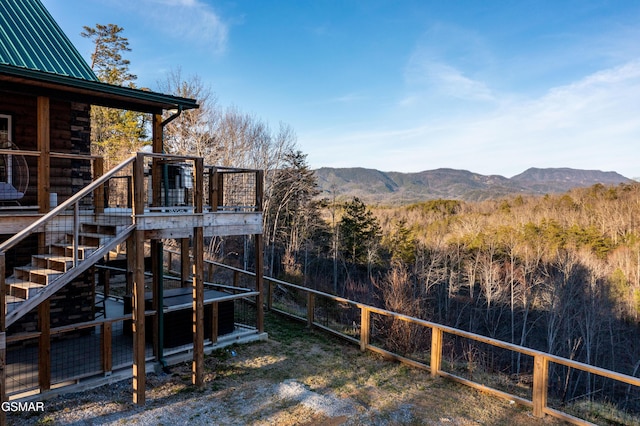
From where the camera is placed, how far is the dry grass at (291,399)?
16.5 feet

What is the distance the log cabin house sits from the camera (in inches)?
194

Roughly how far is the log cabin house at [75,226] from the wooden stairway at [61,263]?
14 millimetres

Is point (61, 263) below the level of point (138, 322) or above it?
above

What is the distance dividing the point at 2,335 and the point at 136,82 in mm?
29781

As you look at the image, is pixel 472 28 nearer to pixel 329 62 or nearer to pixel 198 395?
pixel 329 62

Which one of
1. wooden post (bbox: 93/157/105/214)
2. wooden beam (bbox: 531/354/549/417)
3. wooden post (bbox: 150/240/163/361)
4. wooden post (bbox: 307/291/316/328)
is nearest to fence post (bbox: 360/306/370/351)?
wooden post (bbox: 307/291/316/328)

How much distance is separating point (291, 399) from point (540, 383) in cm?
346

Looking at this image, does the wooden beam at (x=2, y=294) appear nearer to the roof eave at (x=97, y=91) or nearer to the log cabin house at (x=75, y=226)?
the log cabin house at (x=75, y=226)

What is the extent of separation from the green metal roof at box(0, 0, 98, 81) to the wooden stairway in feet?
8.86

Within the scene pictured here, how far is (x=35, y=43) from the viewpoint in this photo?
691cm

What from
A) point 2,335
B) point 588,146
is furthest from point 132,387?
point 588,146

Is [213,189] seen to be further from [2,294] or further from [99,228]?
[2,294]

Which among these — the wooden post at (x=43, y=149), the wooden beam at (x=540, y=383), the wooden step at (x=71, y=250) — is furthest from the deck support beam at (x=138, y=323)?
the wooden beam at (x=540, y=383)

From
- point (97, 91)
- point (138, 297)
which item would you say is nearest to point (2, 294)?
point (138, 297)
